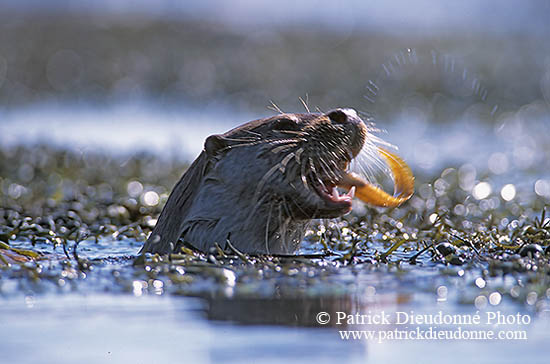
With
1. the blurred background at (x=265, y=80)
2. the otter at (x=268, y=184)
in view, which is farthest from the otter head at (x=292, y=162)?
the blurred background at (x=265, y=80)

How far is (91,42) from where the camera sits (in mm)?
21453

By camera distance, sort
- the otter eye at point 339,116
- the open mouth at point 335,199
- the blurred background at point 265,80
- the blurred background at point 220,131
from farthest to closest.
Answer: the blurred background at point 265,80 → the otter eye at point 339,116 → the open mouth at point 335,199 → the blurred background at point 220,131

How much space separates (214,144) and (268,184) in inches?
17.4

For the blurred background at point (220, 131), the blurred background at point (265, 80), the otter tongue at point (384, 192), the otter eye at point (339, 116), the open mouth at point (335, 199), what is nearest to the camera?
the blurred background at point (220, 131)

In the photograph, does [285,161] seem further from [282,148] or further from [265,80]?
[265,80]

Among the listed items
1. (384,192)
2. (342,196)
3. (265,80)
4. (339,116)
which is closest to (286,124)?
(339,116)

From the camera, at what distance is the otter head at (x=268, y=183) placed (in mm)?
5250

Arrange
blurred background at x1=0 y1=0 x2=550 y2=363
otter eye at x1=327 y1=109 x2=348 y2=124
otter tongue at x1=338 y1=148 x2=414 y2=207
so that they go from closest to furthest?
blurred background at x1=0 y1=0 x2=550 y2=363
otter eye at x1=327 y1=109 x2=348 y2=124
otter tongue at x1=338 y1=148 x2=414 y2=207

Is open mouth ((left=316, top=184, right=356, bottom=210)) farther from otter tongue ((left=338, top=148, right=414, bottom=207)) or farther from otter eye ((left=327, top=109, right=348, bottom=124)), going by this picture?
otter eye ((left=327, top=109, right=348, bottom=124))

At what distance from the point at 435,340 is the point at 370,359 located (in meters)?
0.38

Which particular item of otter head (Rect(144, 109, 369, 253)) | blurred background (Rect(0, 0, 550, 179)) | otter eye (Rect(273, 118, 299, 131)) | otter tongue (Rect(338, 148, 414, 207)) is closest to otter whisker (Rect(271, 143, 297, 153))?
otter head (Rect(144, 109, 369, 253))

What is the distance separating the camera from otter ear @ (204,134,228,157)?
544 cm

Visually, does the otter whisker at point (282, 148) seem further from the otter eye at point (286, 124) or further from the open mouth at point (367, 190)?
the open mouth at point (367, 190)

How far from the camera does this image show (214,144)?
17.9 ft
